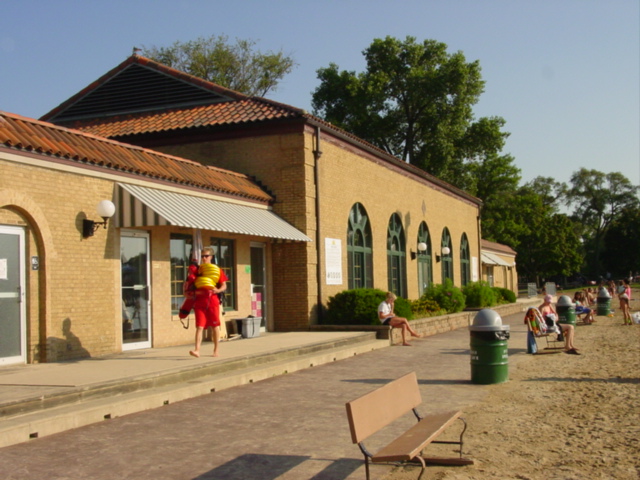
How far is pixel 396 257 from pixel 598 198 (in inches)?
2972

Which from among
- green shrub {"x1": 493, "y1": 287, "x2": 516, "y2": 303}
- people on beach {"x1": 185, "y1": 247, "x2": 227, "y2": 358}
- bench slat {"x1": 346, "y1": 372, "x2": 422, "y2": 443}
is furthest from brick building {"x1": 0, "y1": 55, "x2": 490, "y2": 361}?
green shrub {"x1": 493, "y1": 287, "x2": 516, "y2": 303}

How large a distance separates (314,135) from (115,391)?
11303 mm

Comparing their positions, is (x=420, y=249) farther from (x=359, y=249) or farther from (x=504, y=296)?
(x=504, y=296)

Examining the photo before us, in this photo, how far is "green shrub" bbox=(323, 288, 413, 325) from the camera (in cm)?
1838

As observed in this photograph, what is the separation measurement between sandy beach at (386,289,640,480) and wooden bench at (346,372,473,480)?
1.11ft

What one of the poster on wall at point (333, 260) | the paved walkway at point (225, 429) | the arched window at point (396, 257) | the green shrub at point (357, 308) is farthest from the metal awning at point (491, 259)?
the paved walkway at point (225, 429)

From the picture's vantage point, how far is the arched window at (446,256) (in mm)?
31359

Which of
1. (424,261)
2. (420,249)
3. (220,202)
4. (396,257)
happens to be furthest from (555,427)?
→ (424,261)

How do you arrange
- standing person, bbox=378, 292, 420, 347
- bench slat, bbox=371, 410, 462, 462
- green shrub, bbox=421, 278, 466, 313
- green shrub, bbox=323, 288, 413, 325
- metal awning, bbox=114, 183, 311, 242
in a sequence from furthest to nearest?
green shrub, bbox=421, 278, 466, 313, green shrub, bbox=323, 288, 413, 325, standing person, bbox=378, 292, 420, 347, metal awning, bbox=114, 183, 311, 242, bench slat, bbox=371, 410, 462, 462

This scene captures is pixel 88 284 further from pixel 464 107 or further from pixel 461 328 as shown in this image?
pixel 464 107

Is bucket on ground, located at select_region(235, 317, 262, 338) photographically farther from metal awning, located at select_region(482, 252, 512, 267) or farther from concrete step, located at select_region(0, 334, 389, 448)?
metal awning, located at select_region(482, 252, 512, 267)

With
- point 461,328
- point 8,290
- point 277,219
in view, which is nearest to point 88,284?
point 8,290

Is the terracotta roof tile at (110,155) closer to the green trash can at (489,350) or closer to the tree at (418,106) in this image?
the green trash can at (489,350)

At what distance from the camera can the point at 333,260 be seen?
19906 millimetres
